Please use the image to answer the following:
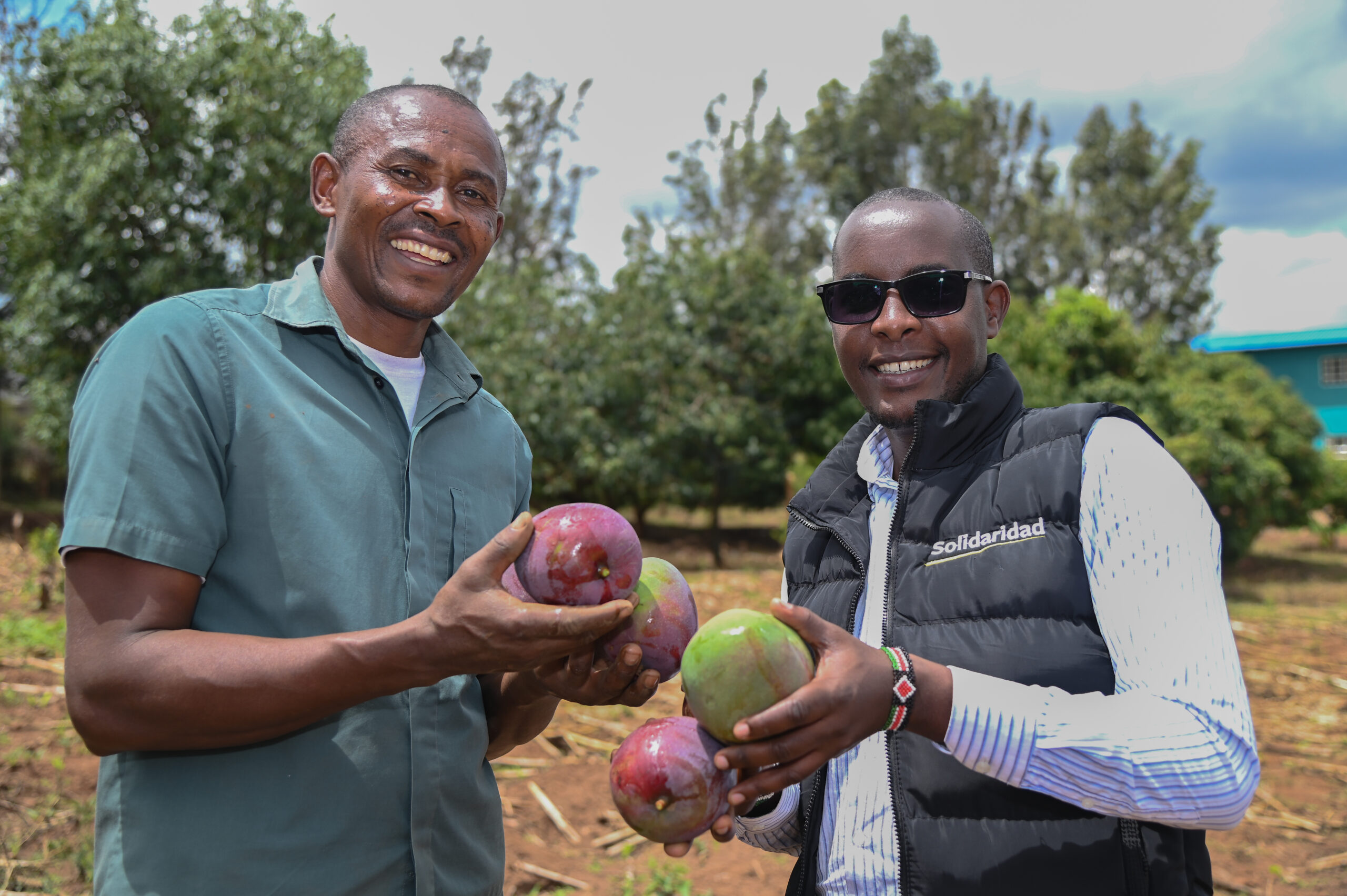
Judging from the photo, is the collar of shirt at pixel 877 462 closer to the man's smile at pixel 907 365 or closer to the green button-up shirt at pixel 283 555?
the man's smile at pixel 907 365

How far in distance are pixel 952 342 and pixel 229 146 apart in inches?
589

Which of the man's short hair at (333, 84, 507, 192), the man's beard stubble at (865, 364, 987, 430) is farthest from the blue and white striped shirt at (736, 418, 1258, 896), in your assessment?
the man's short hair at (333, 84, 507, 192)

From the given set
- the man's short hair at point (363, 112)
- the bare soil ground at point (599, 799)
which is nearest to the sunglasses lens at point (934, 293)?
the man's short hair at point (363, 112)

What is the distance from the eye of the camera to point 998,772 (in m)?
1.69

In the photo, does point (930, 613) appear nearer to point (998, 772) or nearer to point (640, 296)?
point (998, 772)

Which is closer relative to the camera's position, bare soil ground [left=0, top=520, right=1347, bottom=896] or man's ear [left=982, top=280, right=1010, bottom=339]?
man's ear [left=982, top=280, right=1010, bottom=339]

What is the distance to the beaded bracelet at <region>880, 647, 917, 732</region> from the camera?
5.44 ft

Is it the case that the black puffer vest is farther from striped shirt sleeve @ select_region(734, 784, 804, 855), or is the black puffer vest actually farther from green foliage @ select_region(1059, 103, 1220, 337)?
green foliage @ select_region(1059, 103, 1220, 337)

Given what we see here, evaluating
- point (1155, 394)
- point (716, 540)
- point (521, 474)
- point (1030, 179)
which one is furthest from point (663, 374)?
point (1030, 179)

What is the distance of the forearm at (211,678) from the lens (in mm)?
1649

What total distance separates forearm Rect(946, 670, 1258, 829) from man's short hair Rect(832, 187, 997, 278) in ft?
3.79

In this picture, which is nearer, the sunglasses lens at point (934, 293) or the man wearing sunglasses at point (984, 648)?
the man wearing sunglasses at point (984, 648)

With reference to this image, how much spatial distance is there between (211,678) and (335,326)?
2.90ft

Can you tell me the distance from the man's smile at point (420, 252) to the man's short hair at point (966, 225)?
109 cm
